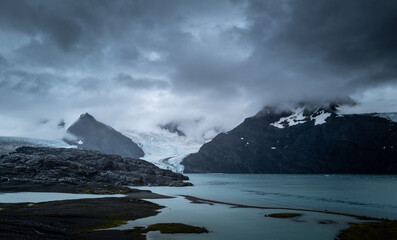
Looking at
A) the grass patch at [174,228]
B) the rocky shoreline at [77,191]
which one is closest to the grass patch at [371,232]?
the grass patch at [174,228]

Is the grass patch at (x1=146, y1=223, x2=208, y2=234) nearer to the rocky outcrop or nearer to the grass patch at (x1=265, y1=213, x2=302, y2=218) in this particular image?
the grass patch at (x1=265, y1=213, x2=302, y2=218)

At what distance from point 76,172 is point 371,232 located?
127954 millimetres

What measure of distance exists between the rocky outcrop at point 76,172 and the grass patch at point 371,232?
9832 centimetres

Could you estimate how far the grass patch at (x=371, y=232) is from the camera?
3288 centimetres

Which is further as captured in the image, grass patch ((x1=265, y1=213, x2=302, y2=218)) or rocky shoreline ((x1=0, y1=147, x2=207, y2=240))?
grass patch ((x1=265, y1=213, x2=302, y2=218))

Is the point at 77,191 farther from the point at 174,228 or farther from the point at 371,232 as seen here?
the point at 371,232

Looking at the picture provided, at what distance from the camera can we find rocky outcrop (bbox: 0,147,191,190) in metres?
119

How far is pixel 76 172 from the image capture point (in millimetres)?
137500

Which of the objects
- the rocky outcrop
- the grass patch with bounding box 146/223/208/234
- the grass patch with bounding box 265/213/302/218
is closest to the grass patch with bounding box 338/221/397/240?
the grass patch with bounding box 265/213/302/218

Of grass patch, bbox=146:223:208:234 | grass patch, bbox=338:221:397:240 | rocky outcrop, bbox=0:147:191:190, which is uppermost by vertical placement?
rocky outcrop, bbox=0:147:191:190

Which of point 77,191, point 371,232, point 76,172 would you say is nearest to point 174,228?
point 371,232

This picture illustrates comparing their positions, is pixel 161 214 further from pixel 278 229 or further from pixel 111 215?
pixel 278 229

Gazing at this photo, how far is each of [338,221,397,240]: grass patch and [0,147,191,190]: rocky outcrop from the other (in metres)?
98.3

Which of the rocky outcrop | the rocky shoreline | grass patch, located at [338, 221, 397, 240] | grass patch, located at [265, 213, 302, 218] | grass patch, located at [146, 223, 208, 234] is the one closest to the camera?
grass patch, located at [338, 221, 397, 240]
